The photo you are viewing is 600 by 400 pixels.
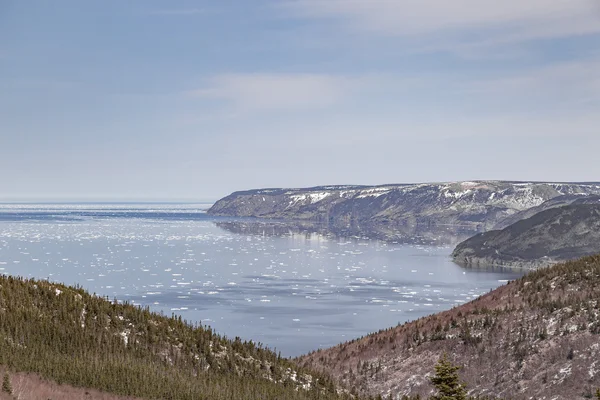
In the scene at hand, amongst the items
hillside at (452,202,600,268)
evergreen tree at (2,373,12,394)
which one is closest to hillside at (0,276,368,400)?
evergreen tree at (2,373,12,394)

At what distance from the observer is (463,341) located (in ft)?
136

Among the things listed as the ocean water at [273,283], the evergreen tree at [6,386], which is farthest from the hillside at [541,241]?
the evergreen tree at [6,386]

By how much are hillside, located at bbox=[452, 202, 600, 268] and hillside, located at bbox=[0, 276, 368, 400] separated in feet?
→ 464

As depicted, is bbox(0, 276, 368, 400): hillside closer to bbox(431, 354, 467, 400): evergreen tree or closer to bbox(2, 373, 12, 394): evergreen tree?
bbox(2, 373, 12, 394): evergreen tree

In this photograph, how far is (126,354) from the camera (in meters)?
27.6

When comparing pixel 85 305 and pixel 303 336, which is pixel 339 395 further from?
pixel 303 336

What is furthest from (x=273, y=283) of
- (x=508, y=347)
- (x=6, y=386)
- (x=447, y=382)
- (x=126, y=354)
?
(x=6, y=386)

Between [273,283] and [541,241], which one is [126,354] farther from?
[541,241]

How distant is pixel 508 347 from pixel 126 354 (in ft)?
72.3

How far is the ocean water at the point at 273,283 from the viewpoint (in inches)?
3526

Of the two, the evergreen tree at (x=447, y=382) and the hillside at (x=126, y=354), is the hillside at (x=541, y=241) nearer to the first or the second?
the hillside at (x=126, y=354)

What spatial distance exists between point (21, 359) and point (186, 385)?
5.64 meters

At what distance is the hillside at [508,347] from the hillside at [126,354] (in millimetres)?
8771

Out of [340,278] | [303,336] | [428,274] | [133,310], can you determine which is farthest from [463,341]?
[428,274]
